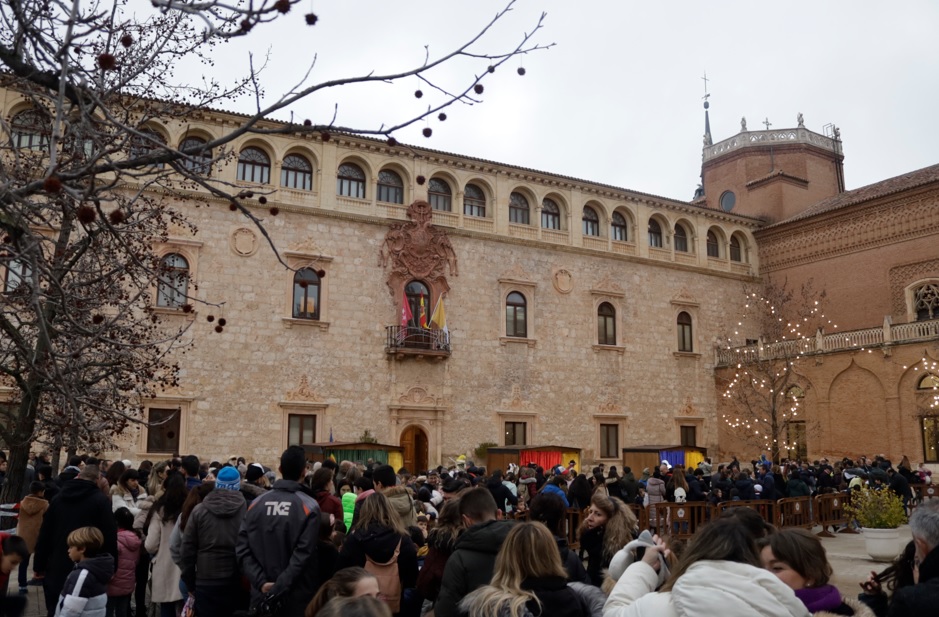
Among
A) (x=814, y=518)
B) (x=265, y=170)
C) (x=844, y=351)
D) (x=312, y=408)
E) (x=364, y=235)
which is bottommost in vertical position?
(x=814, y=518)

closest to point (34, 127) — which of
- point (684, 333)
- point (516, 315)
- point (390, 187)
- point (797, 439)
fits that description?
point (390, 187)

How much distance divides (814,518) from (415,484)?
9.53 meters

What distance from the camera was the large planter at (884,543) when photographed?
40.6ft

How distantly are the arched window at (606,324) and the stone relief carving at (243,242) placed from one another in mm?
13358

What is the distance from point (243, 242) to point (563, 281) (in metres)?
12.0

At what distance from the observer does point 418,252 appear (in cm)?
2553

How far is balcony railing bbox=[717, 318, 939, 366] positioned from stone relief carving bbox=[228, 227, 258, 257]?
19634 mm

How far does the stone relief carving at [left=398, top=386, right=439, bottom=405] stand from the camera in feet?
80.2

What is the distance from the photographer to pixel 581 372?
28031 millimetres

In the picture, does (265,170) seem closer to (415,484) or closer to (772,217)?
(415,484)

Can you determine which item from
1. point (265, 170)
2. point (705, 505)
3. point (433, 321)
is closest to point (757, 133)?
point (433, 321)

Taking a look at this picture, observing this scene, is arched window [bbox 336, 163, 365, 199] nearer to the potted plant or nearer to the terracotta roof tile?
the potted plant

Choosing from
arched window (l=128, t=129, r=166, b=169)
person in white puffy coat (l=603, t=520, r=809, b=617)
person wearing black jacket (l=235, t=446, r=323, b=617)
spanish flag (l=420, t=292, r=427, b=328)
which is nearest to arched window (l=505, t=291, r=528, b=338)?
spanish flag (l=420, t=292, r=427, b=328)

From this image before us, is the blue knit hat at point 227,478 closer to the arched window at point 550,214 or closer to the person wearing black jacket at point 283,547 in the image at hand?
the person wearing black jacket at point 283,547
